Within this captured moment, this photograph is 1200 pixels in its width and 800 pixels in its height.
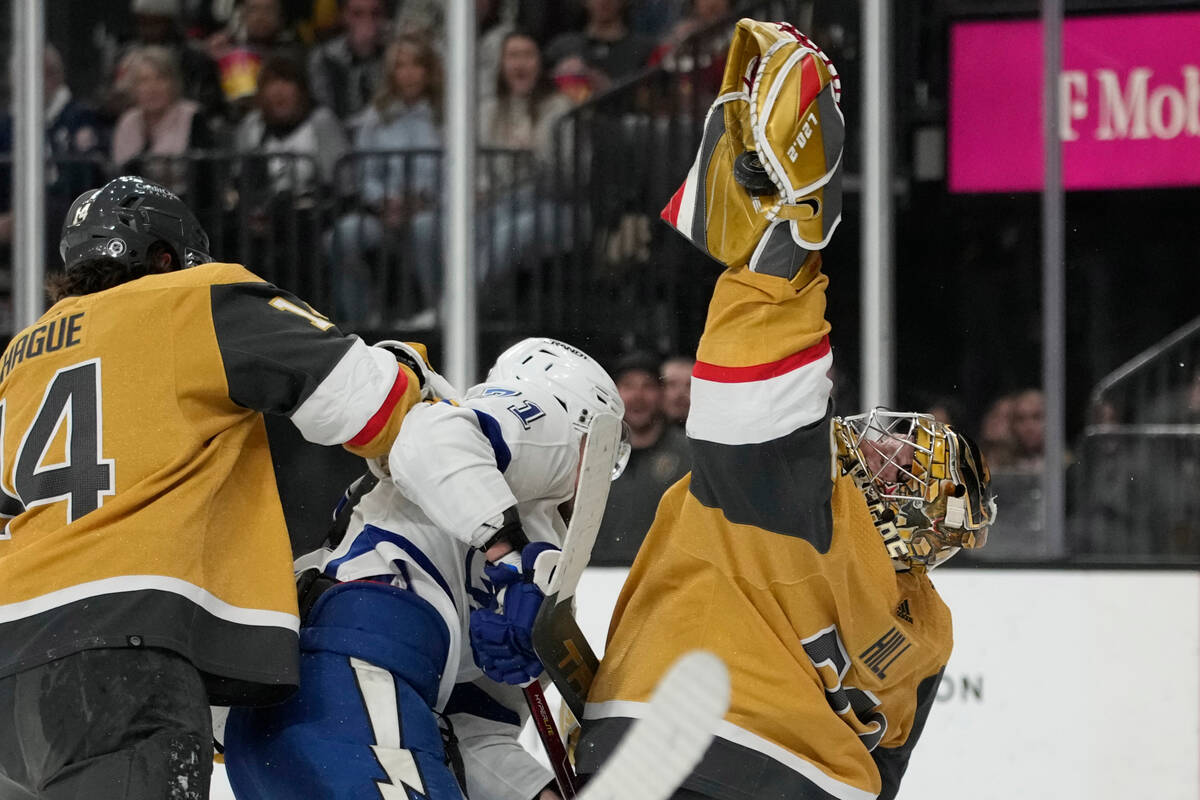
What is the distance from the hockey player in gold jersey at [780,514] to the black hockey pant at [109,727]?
483 mm

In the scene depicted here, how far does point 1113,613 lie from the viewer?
325 centimetres

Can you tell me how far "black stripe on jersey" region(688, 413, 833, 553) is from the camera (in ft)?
5.69

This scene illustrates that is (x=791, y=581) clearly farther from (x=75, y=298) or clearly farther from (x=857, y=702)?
(x=75, y=298)

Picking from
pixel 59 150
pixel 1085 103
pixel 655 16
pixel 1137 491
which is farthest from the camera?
pixel 59 150

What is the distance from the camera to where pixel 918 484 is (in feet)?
6.57

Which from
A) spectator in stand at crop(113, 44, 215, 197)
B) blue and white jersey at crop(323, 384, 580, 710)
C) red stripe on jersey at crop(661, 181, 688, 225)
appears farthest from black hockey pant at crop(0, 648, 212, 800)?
spectator in stand at crop(113, 44, 215, 197)

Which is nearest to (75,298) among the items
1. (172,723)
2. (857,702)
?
(172,723)

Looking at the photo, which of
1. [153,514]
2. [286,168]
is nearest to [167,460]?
[153,514]

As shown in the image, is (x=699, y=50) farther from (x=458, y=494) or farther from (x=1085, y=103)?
(x=458, y=494)

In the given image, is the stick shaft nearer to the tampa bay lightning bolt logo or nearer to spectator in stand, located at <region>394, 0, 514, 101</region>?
the tampa bay lightning bolt logo

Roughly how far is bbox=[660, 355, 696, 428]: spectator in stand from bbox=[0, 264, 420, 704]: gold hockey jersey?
1.75 metres

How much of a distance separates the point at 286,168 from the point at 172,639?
2425mm

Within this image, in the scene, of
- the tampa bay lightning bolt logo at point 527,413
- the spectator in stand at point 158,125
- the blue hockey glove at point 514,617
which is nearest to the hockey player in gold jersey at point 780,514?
the blue hockey glove at point 514,617

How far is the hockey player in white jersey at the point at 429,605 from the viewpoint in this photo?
6.09 feet
